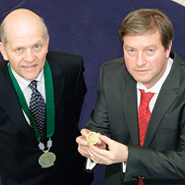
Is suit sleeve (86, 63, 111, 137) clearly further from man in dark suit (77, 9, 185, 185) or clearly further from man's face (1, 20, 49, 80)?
man's face (1, 20, 49, 80)

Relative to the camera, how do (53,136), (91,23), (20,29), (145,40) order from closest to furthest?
1. (145,40)
2. (20,29)
3. (53,136)
4. (91,23)

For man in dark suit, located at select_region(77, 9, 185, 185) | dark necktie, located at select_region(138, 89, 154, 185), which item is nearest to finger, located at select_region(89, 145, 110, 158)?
man in dark suit, located at select_region(77, 9, 185, 185)

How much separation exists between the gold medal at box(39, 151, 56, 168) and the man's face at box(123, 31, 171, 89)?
1365 millimetres

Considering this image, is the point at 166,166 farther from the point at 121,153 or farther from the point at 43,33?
the point at 43,33

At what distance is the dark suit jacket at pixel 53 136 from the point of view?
2.95m

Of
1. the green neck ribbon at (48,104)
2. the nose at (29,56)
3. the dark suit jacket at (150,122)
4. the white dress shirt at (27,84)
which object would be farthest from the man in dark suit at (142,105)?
the nose at (29,56)

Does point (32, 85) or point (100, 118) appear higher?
point (32, 85)

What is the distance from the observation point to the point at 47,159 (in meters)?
3.38

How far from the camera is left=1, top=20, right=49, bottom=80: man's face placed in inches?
105

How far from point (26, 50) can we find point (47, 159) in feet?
4.20

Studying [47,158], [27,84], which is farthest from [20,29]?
[47,158]

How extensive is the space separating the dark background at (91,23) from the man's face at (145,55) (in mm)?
→ 2705

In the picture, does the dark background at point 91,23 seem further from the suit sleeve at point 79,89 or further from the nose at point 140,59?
the nose at point 140,59

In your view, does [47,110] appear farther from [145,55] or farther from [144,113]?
[145,55]
